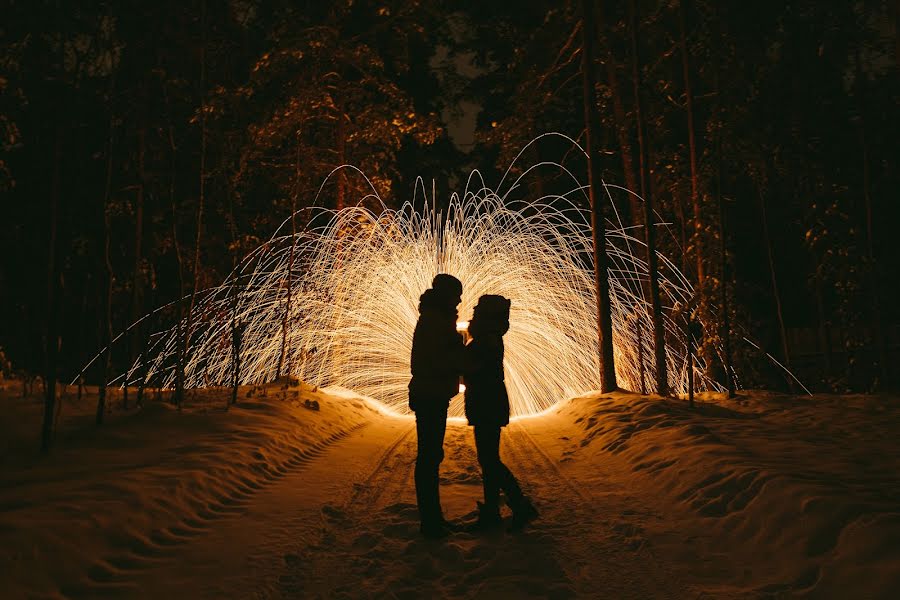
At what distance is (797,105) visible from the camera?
47.8 feet

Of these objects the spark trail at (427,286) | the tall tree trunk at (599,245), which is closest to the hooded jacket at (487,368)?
the tall tree trunk at (599,245)

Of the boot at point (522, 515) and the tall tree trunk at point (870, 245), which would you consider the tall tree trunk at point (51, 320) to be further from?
the tall tree trunk at point (870, 245)

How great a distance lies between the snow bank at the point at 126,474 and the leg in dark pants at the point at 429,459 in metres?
1.69

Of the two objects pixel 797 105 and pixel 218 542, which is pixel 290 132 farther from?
pixel 218 542

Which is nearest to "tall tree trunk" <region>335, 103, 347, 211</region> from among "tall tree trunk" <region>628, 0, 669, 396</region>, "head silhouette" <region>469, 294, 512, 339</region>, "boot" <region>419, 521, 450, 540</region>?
"tall tree trunk" <region>628, 0, 669, 396</region>

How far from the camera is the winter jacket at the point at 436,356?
4.68 meters

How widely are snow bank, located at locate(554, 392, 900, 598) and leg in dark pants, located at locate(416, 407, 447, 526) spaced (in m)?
1.63

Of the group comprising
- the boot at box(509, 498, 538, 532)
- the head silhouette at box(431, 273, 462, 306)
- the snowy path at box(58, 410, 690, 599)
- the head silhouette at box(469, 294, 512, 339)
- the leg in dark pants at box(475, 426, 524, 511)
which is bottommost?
the snowy path at box(58, 410, 690, 599)

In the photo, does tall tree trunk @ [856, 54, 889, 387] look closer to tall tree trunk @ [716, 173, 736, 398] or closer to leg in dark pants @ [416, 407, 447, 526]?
tall tree trunk @ [716, 173, 736, 398]

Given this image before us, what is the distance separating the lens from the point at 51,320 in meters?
6.77

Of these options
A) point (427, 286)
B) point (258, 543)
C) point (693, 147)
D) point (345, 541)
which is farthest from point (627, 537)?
point (693, 147)

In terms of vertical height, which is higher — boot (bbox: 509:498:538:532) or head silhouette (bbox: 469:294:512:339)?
head silhouette (bbox: 469:294:512:339)

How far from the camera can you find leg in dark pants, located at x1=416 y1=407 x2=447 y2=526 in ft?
15.0

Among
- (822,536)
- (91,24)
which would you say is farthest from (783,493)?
(91,24)
